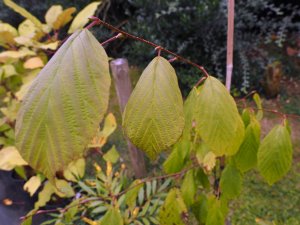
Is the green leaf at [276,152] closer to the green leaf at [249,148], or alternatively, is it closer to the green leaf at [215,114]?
the green leaf at [249,148]

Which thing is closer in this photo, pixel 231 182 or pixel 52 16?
pixel 231 182

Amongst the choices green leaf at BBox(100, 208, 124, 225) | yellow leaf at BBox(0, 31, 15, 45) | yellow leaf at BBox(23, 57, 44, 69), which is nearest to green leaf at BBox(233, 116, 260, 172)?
green leaf at BBox(100, 208, 124, 225)

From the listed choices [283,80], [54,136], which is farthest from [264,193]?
[54,136]

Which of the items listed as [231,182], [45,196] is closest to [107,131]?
[45,196]

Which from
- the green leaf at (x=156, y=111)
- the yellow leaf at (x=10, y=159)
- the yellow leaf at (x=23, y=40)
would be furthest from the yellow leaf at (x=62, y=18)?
the green leaf at (x=156, y=111)

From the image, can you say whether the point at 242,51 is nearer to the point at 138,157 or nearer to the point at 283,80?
the point at 283,80

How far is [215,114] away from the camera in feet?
1.90

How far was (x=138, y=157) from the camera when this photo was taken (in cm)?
240

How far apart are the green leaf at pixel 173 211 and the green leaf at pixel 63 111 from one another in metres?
0.65

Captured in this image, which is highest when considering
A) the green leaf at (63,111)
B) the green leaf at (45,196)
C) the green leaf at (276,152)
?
the green leaf at (63,111)

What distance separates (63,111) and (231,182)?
0.76 m

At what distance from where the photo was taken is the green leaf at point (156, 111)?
0.48 m

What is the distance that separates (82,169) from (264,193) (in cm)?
136

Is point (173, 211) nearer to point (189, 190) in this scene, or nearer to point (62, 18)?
point (189, 190)
